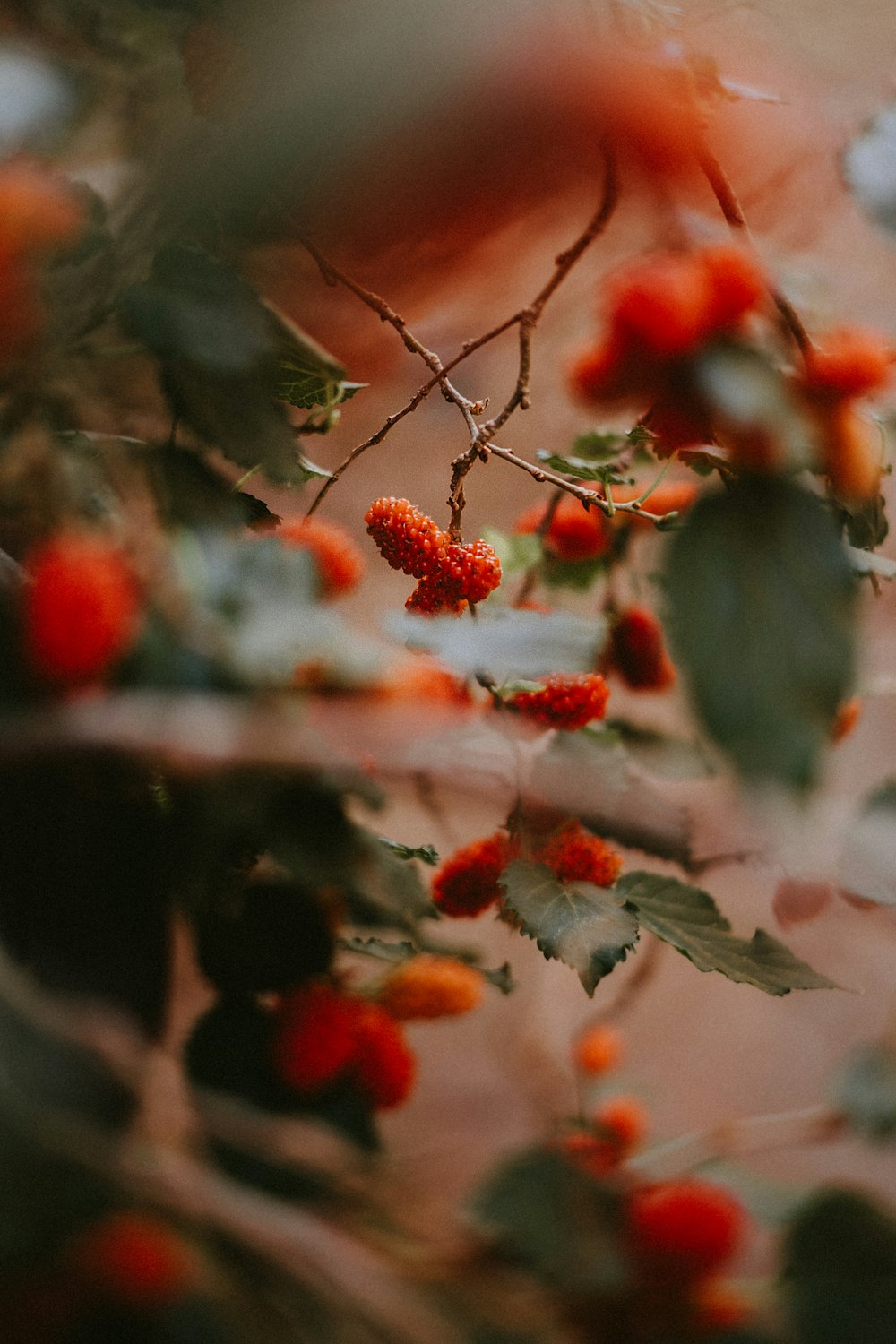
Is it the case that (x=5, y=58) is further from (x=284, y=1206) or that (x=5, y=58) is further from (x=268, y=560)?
(x=284, y=1206)

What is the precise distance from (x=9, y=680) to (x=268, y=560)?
8 cm

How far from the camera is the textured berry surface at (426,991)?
0.44m

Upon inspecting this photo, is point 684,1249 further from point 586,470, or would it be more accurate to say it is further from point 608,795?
point 586,470

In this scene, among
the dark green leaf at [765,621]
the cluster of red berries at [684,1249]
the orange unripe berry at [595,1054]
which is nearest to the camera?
the dark green leaf at [765,621]

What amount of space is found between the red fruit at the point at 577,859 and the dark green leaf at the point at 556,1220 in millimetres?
172

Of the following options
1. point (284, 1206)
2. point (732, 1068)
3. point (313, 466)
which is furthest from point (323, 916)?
point (732, 1068)

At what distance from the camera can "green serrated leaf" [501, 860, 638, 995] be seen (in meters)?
0.41

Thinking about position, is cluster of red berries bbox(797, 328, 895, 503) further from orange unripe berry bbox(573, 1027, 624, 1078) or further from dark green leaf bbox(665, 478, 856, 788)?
orange unripe berry bbox(573, 1027, 624, 1078)

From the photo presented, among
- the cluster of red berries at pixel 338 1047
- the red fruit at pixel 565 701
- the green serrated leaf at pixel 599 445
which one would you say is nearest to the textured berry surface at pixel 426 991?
the cluster of red berries at pixel 338 1047

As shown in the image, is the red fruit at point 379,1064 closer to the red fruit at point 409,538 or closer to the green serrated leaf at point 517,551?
the red fruit at point 409,538

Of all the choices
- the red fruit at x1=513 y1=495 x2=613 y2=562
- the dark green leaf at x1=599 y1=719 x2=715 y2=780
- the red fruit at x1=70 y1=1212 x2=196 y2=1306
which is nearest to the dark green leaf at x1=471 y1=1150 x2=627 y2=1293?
the red fruit at x1=70 y1=1212 x2=196 y2=1306

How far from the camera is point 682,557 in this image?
0.25 m

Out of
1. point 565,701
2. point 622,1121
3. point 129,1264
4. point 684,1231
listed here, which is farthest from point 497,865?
point 622,1121

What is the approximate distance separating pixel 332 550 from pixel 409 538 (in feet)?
0.17
